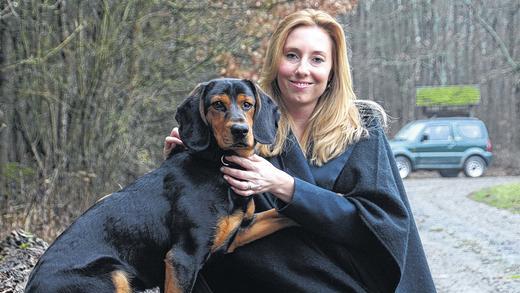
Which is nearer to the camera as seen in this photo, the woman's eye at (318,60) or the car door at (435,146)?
the woman's eye at (318,60)

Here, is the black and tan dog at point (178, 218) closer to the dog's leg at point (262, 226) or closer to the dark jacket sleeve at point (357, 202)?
the dog's leg at point (262, 226)

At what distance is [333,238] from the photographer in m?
3.47

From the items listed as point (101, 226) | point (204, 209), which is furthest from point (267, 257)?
point (101, 226)

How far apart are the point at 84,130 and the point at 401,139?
17949mm

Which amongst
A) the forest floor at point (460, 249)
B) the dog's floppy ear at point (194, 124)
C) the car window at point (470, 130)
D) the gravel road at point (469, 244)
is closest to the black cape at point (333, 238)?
the dog's floppy ear at point (194, 124)

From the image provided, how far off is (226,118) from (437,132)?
862 inches

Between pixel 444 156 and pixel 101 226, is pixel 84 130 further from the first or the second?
pixel 444 156

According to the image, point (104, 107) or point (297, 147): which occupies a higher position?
point (297, 147)

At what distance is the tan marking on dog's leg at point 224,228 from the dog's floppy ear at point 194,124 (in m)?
0.33

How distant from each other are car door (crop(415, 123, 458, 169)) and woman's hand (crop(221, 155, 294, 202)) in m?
21.3

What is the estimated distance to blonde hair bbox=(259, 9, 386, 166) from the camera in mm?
3631

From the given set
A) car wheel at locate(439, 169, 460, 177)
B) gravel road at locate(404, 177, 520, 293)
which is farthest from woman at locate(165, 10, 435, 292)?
car wheel at locate(439, 169, 460, 177)

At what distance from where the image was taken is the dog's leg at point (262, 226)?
11.1 feet

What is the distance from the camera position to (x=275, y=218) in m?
3.44
